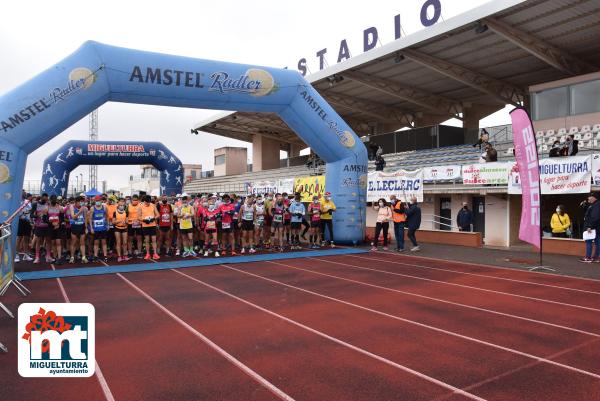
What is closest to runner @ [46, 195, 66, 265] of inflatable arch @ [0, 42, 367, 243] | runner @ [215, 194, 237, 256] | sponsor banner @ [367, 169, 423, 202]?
inflatable arch @ [0, 42, 367, 243]

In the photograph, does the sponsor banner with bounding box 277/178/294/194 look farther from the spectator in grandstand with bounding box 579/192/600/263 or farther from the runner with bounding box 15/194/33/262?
the spectator in grandstand with bounding box 579/192/600/263

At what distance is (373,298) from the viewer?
7.07 meters

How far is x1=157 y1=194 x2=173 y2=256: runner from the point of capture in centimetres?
1202

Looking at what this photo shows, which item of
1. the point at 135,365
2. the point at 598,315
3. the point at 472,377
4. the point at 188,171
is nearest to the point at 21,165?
the point at 135,365

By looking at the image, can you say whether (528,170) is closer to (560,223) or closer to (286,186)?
(560,223)

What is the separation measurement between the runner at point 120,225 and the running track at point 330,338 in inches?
98.3

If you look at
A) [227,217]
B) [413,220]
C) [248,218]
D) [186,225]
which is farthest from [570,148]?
[186,225]

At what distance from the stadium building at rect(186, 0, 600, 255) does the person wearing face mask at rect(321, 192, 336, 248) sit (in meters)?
4.09

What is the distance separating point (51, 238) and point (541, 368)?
10906 millimetres

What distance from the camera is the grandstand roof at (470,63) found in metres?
15.7

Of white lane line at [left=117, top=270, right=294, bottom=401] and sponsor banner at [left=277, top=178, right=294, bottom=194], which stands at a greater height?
sponsor banner at [left=277, top=178, right=294, bottom=194]

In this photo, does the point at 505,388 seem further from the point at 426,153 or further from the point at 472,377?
the point at 426,153

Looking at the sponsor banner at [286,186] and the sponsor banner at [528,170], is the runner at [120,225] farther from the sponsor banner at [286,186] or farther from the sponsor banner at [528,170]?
the sponsor banner at [286,186]

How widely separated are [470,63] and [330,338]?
18.8 meters
